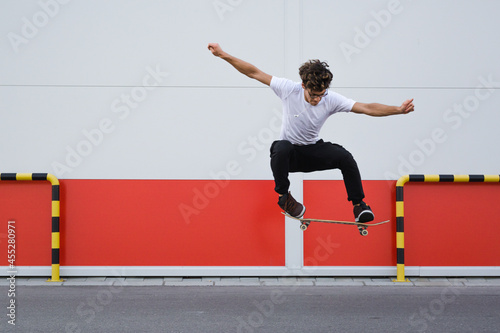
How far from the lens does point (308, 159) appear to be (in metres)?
5.15

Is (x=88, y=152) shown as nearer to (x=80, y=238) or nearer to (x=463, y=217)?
(x=80, y=238)

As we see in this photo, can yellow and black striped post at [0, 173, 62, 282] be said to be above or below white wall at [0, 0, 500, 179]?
below

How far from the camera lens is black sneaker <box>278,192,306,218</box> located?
5.41 meters

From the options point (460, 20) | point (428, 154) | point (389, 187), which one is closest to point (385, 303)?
point (389, 187)

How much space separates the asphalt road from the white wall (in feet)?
5.08

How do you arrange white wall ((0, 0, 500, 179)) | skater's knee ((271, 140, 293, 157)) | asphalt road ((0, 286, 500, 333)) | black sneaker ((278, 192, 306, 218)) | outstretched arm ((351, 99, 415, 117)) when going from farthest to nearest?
1. white wall ((0, 0, 500, 179))
2. black sneaker ((278, 192, 306, 218))
3. asphalt road ((0, 286, 500, 333))
4. skater's knee ((271, 140, 293, 157))
5. outstretched arm ((351, 99, 415, 117))

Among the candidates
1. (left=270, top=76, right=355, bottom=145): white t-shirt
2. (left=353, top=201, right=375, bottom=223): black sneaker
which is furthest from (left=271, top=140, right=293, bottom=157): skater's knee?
(left=353, top=201, right=375, bottom=223): black sneaker

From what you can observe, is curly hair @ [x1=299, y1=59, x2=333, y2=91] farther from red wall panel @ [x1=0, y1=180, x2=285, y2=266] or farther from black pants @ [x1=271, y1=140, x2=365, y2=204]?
red wall panel @ [x1=0, y1=180, x2=285, y2=266]

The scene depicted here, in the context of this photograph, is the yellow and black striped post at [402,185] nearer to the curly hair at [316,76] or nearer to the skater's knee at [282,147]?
the skater's knee at [282,147]

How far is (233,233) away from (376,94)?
102 inches

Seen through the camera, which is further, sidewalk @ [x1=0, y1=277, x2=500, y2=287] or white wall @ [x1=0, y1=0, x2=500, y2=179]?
white wall @ [x1=0, y1=0, x2=500, y2=179]

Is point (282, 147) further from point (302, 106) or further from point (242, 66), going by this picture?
point (242, 66)

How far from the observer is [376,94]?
24.3 feet

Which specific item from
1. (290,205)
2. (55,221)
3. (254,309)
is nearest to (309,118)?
(290,205)
